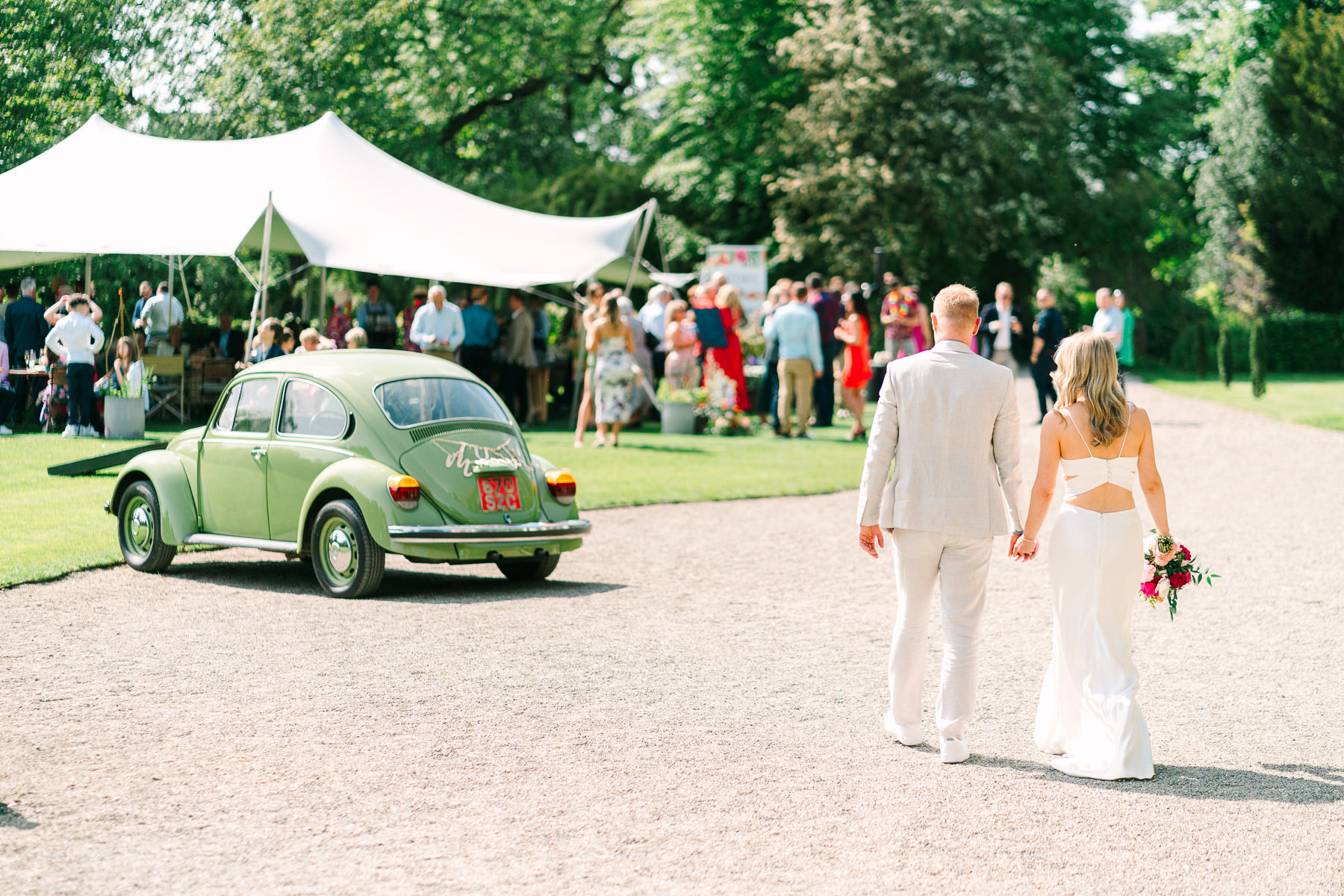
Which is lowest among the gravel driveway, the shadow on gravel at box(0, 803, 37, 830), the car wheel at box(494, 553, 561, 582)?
the shadow on gravel at box(0, 803, 37, 830)

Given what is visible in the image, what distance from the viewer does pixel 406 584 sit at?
976cm

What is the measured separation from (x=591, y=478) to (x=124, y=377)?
5651 millimetres

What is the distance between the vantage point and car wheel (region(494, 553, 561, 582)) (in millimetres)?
9852

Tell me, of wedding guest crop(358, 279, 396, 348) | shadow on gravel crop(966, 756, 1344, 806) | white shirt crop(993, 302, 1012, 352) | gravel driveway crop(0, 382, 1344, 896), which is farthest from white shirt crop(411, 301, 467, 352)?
shadow on gravel crop(966, 756, 1344, 806)

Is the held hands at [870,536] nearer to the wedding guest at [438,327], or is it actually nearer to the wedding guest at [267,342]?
the wedding guest at [267,342]

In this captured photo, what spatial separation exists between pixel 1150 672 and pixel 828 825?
3017mm

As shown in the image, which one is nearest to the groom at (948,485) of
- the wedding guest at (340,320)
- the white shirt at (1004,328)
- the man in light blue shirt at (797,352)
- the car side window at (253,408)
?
the car side window at (253,408)

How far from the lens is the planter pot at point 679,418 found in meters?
20.8

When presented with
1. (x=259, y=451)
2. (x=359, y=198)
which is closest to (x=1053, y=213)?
(x=359, y=198)

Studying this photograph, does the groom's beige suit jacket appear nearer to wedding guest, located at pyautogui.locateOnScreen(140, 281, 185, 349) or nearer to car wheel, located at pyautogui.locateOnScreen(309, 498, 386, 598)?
car wheel, located at pyautogui.locateOnScreen(309, 498, 386, 598)

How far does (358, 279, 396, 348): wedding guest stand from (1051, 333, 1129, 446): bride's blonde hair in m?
16.0

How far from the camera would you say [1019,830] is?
4.62 metres

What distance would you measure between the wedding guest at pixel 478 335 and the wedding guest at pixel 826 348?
186 inches

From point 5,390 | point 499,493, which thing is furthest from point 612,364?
point 499,493
